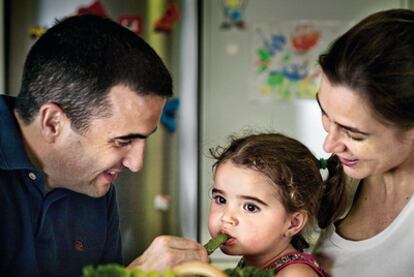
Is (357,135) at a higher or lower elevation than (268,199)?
higher

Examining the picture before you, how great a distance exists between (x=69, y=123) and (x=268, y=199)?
504 mm

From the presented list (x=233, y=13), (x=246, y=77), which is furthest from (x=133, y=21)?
(x=246, y=77)

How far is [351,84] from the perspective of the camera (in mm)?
1237

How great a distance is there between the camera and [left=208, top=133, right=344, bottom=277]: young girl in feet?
4.39

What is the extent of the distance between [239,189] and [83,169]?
1.25 ft

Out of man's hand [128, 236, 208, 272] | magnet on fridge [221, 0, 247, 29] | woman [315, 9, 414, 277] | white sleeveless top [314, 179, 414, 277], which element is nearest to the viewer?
man's hand [128, 236, 208, 272]

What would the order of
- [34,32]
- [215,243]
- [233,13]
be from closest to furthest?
[215,243], [34,32], [233,13]

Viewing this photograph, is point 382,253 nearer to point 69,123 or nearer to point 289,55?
point 69,123

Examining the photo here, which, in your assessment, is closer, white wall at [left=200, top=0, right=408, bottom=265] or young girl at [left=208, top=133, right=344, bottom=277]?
young girl at [left=208, top=133, right=344, bottom=277]

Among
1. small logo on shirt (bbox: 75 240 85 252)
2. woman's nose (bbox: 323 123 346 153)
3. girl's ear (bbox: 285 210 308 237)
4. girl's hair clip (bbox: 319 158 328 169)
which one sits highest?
woman's nose (bbox: 323 123 346 153)

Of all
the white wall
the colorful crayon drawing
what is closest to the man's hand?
the white wall

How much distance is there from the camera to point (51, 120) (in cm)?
136

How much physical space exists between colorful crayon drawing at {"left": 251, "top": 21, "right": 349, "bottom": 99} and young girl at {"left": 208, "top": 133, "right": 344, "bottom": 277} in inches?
84.1

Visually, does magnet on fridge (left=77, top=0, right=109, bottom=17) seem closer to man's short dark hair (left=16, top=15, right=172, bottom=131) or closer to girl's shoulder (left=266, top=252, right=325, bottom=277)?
man's short dark hair (left=16, top=15, right=172, bottom=131)
